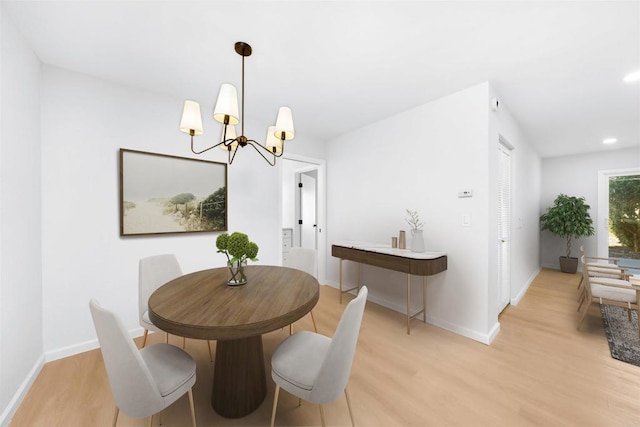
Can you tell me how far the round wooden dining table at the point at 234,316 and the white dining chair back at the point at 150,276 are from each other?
416 mm

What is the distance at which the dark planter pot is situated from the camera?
16.1 ft

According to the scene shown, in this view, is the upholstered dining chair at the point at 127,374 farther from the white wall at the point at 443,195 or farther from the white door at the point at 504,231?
the white door at the point at 504,231

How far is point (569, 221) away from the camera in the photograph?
187 inches

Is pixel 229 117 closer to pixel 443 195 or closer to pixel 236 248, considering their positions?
pixel 236 248

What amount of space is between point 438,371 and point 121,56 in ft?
11.7

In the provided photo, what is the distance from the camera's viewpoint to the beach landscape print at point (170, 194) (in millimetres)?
2350

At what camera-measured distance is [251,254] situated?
169 cm

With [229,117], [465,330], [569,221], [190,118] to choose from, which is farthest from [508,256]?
[190,118]

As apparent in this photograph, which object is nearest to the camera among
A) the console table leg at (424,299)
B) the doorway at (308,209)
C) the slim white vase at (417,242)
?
the slim white vase at (417,242)

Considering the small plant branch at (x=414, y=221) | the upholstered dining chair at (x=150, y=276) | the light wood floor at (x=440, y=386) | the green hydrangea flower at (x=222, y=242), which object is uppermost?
the small plant branch at (x=414, y=221)

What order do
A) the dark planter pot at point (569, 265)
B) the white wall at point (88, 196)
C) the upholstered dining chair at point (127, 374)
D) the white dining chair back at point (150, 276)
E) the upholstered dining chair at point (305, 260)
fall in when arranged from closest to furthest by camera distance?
the upholstered dining chair at point (127, 374)
the white dining chair back at point (150, 276)
the white wall at point (88, 196)
the upholstered dining chair at point (305, 260)
the dark planter pot at point (569, 265)

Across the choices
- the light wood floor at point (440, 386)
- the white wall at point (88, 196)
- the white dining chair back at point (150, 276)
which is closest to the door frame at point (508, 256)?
the light wood floor at point (440, 386)

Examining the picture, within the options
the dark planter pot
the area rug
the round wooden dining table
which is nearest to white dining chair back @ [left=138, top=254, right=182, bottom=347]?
the round wooden dining table

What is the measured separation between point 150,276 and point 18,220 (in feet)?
2.88
